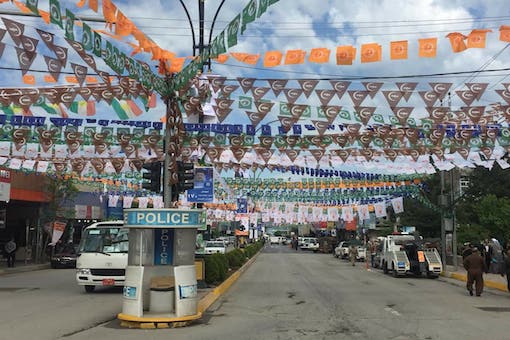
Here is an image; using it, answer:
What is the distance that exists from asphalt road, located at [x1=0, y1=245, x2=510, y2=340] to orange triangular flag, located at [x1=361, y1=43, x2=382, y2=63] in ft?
19.9

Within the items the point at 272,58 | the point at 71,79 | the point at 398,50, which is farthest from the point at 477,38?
the point at 71,79

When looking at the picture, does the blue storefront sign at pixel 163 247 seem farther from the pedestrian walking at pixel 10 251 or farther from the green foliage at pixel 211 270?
the pedestrian walking at pixel 10 251

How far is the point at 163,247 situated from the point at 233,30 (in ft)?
16.5

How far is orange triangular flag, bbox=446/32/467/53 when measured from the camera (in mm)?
12648

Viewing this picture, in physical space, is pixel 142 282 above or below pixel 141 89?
below

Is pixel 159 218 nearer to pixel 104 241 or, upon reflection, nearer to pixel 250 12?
pixel 250 12

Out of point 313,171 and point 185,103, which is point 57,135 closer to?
point 185,103

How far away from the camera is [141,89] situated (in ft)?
51.4

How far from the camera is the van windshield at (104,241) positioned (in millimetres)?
17641

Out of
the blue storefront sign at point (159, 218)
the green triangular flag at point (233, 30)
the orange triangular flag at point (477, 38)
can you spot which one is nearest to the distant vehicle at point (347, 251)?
the orange triangular flag at point (477, 38)

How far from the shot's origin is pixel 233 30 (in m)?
11.5

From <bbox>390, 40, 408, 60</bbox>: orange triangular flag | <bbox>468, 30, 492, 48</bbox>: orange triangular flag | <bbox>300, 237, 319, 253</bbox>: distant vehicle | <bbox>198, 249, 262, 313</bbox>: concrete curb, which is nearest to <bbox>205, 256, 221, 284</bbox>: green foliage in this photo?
<bbox>198, 249, 262, 313</bbox>: concrete curb

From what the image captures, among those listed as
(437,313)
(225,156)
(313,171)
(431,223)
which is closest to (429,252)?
(313,171)

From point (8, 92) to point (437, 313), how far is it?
1299 centimetres
